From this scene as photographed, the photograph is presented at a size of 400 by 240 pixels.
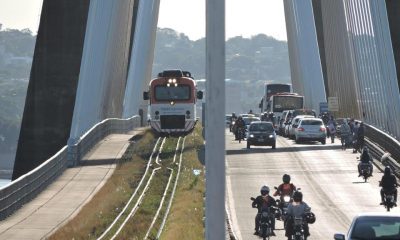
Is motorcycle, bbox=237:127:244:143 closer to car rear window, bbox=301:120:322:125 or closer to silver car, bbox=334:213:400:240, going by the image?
car rear window, bbox=301:120:322:125

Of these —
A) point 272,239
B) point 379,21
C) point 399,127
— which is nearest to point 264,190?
point 272,239

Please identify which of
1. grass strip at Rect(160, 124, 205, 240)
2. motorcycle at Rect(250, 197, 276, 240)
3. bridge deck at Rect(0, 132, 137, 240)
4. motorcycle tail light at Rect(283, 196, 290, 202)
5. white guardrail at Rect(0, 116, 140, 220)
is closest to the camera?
motorcycle at Rect(250, 197, 276, 240)

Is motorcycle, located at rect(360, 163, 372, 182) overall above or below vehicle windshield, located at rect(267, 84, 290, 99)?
below

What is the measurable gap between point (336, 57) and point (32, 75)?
31.6m

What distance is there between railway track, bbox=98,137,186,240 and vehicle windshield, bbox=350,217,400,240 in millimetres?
10425

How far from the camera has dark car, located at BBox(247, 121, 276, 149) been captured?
191 feet

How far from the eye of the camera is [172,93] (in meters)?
63.2

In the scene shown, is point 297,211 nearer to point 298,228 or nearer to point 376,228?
point 298,228

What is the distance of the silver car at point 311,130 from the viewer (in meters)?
62.5

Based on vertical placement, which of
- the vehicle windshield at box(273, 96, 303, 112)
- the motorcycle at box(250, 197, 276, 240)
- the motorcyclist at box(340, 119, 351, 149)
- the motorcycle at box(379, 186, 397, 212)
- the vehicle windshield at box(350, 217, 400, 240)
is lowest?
the vehicle windshield at box(350, 217, 400, 240)

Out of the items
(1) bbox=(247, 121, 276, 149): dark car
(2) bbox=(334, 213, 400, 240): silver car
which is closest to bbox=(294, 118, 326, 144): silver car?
(1) bbox=(247, 121, 276, 149): dark car

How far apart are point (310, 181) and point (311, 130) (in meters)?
19.5

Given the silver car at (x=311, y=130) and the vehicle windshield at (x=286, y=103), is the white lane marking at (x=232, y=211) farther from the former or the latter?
the vehicle windshield at (x=286, y=103)

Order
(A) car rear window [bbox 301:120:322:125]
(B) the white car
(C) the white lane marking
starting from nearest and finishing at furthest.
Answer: (C) the white lane marking
(A) car rear window [bbox 301:120:322:125]
(B) the white car
